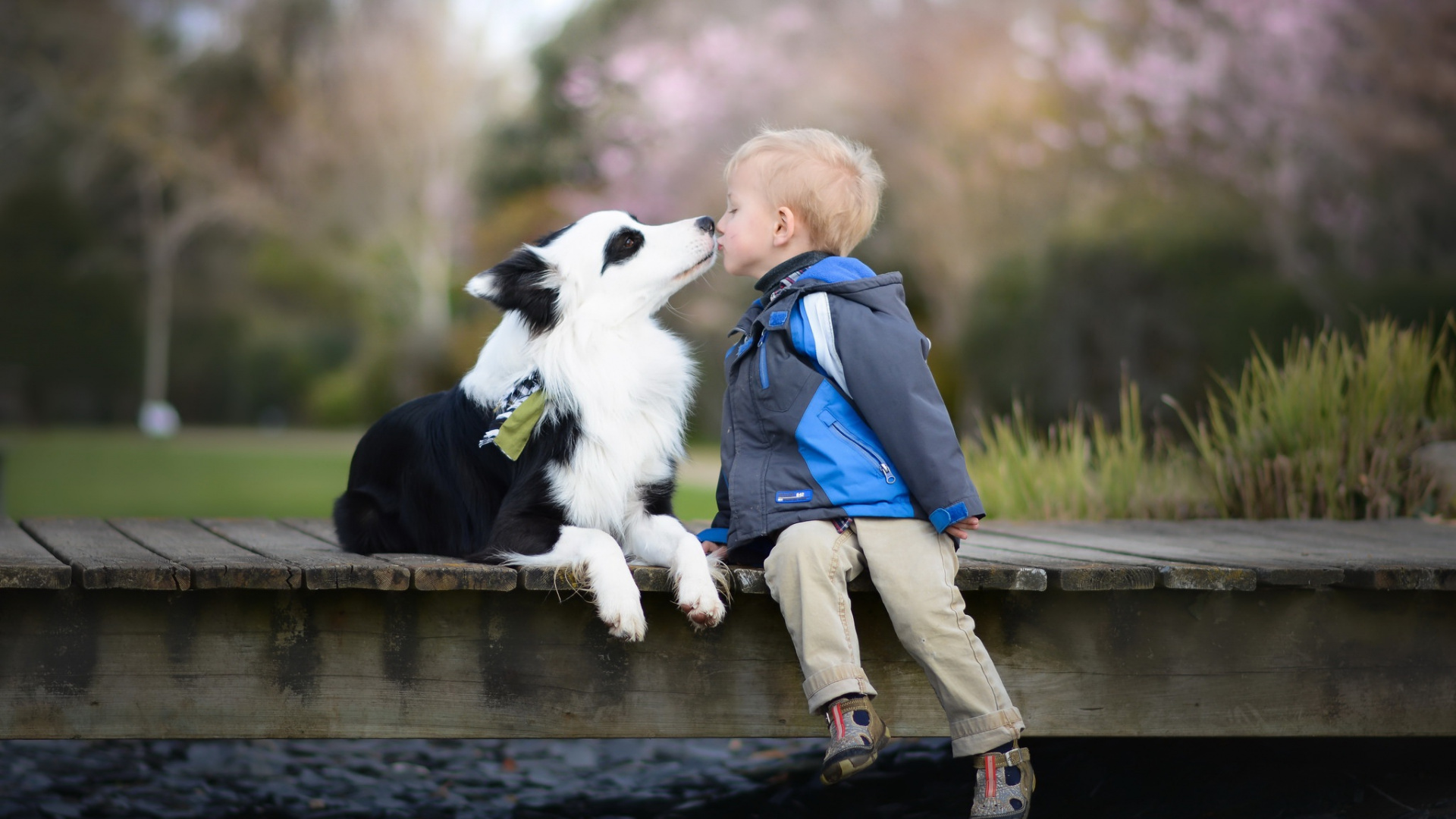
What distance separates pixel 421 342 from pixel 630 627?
15.9 meters

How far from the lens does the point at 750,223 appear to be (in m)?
2.73

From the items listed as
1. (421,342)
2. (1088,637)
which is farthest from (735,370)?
(421,342)

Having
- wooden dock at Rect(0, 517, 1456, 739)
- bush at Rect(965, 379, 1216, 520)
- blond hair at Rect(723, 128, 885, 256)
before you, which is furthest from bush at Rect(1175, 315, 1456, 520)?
blond hair at Rect(723, 128, 885, 256)

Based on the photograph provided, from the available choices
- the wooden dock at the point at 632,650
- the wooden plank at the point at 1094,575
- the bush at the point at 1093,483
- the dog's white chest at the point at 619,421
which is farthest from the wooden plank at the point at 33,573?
the bush at the point at 1093,483

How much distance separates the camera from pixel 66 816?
10.8 ft

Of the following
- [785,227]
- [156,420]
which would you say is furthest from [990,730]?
[156,420]

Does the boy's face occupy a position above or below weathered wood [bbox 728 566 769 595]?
above

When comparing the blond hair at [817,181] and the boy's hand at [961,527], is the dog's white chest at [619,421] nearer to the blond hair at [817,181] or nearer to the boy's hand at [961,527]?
→ the blond hair at [817,181]

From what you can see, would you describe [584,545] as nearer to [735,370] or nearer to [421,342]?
[735,370]

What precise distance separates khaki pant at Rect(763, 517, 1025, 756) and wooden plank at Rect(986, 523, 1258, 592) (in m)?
0.47

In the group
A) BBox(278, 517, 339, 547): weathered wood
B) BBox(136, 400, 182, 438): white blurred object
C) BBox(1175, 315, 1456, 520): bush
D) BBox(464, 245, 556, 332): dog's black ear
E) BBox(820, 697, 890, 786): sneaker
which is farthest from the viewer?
BBox(136, 400, 182, 438): white blurred object

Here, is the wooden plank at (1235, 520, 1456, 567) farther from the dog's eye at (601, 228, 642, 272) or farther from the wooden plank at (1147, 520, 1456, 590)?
the dog's eye at (601, 228, 642, 272)

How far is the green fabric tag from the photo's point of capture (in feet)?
8.89

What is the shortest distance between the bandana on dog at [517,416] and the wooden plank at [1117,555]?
125 centimetres
